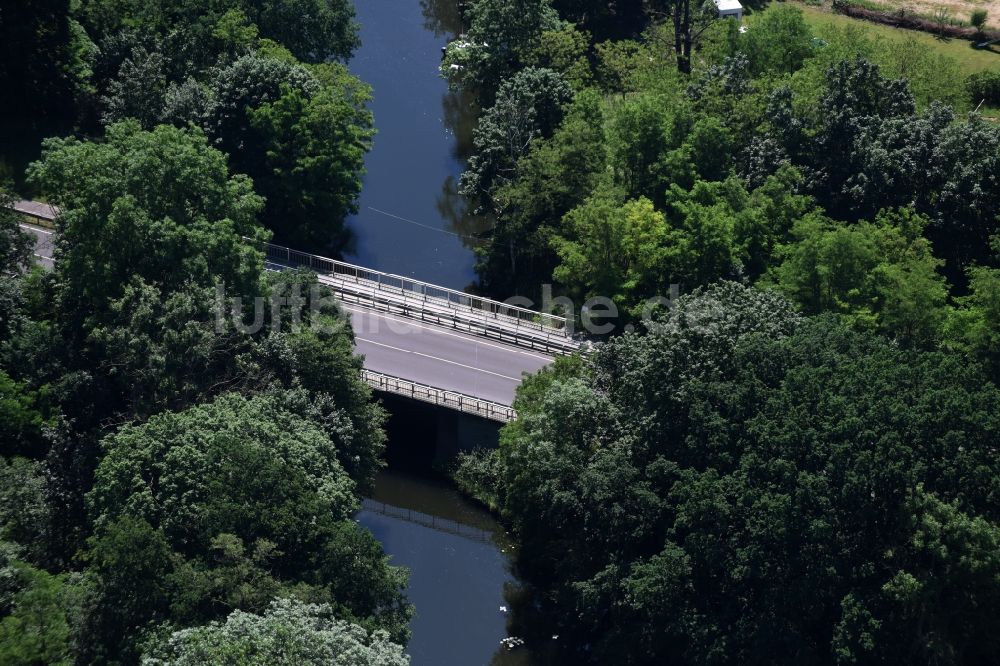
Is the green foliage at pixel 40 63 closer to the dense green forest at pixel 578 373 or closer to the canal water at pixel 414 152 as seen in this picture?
the dense green forest at pixel 578 373

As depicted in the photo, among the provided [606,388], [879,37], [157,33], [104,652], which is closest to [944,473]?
[606,388]

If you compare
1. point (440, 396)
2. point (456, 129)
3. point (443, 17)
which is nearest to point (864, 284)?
point (440, 396)

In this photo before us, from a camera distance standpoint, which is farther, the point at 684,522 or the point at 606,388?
the point at 606,388

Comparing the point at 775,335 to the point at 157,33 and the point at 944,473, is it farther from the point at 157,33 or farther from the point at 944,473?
the point at 157,33

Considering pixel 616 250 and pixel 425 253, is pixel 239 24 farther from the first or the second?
pixel 616 250

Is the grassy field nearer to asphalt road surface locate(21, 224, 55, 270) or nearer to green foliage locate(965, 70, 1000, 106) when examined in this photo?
green foliage locate(965, 70, 1000, 106)

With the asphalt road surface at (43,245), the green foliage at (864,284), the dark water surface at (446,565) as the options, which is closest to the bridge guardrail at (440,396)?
the dark water surface at (446,565)

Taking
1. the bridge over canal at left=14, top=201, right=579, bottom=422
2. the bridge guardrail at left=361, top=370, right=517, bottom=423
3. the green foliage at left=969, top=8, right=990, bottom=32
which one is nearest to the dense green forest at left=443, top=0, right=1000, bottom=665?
the bridge guardrail at left=361, top=370, right=517, bottom=423
